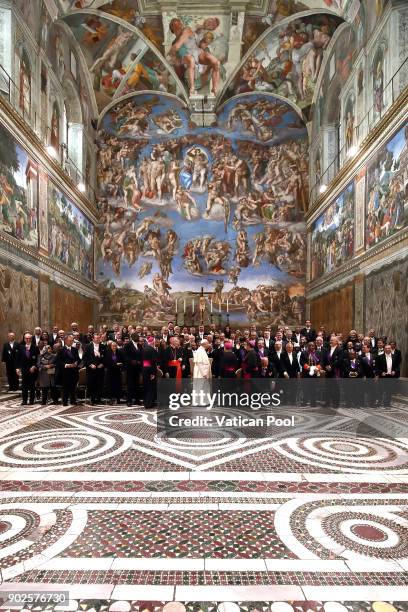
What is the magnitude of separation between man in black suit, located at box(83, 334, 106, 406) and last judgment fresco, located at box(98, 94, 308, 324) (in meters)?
14.0

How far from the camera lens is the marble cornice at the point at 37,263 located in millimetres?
11898

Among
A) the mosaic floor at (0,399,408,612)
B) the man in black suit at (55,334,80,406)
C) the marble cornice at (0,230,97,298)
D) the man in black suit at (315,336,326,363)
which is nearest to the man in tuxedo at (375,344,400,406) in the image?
the man in black suit at (315,336,326,363)

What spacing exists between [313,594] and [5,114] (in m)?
14.2

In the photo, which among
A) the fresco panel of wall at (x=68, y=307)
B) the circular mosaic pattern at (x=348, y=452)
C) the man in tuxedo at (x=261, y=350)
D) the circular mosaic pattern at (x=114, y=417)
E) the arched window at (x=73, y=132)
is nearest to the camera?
the circular mosaic pattern at (x=348, y=452)

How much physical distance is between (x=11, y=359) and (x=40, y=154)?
8861mm

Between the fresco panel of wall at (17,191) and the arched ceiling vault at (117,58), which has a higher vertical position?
the arched ceiling vault at (117,58)

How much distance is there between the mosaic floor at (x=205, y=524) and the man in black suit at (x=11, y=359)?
16.0 ft

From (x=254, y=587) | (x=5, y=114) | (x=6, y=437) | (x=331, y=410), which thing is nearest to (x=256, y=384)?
(x=331, y=410)

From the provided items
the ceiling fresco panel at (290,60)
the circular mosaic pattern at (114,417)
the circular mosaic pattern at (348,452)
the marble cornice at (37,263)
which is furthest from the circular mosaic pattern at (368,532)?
the ceiling fresco panel at (290,60)

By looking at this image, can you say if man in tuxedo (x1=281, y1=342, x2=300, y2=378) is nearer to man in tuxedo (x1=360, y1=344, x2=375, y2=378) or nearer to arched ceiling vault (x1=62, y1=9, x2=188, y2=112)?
man in tuxedo (x1=360, y1=344, x2=375, y2=378)

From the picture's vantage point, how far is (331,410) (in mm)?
8547

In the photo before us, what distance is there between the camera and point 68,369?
8.91 meters

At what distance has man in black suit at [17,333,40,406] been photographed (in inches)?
348

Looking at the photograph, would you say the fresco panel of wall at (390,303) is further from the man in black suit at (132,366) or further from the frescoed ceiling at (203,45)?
the frescoed ceiling at (203,45)
